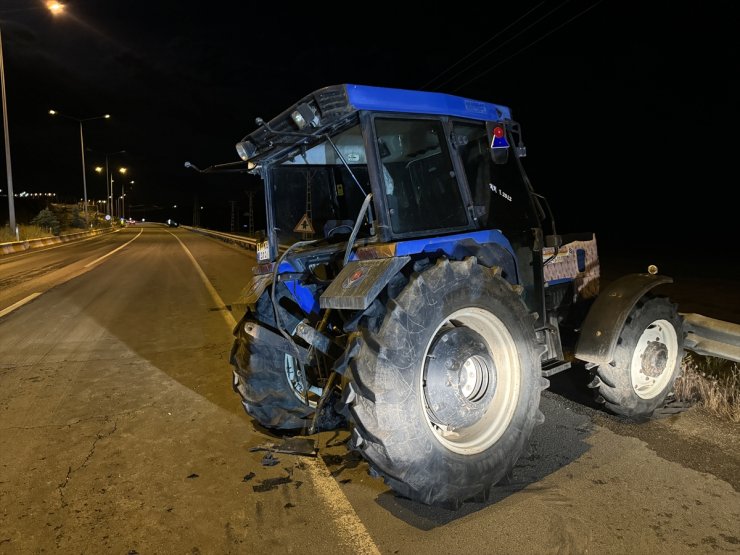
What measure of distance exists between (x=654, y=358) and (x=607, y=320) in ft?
2.49

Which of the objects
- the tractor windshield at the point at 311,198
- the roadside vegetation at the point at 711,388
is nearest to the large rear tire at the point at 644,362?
the roadside vegetation at the point at 711,388

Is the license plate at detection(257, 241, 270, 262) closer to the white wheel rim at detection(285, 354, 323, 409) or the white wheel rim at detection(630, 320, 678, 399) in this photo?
the white wheel rim at detection(285, 354, 323, 409)

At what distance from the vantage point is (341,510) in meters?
3.57

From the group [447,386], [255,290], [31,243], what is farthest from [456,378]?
[31,243]

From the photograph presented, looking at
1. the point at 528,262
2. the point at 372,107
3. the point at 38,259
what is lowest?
the point at 38,259

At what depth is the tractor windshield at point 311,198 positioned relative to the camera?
507 cm

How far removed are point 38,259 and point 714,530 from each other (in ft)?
89.2

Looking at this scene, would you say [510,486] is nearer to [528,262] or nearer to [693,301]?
[528,262]

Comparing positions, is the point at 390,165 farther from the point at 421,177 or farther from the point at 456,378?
the point at 456,378

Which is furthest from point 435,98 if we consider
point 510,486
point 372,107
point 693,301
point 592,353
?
point 693,301

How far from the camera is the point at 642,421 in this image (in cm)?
486

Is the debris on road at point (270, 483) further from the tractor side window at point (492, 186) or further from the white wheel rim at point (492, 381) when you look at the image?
the tractor side window at point (492, 186)

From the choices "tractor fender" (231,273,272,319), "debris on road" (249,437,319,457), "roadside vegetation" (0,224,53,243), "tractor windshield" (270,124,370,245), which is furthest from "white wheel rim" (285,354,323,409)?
"roadside vegetation" (0,224,53,243)

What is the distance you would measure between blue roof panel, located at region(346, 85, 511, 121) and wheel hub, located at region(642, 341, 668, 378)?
2.47 meters
